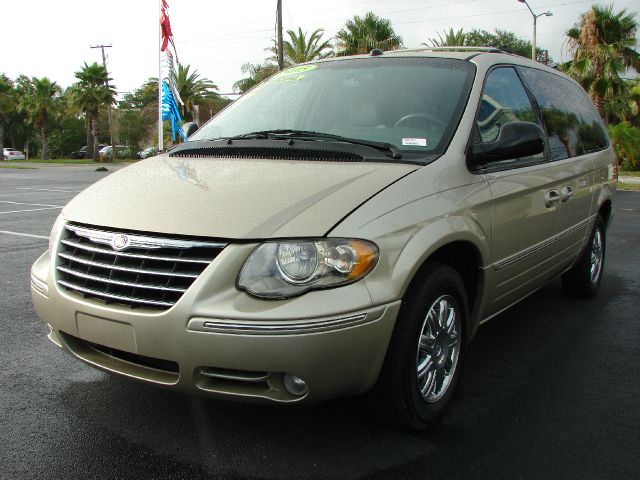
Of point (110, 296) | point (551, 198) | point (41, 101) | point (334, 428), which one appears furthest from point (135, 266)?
point (41, 101)

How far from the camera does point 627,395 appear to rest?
11.2 ft

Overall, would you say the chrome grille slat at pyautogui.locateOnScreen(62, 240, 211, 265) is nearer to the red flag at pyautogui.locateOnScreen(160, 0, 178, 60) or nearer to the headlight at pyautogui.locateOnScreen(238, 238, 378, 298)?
the headlight at pyautogui.locateOnScreen(238, 238, 378, 298)

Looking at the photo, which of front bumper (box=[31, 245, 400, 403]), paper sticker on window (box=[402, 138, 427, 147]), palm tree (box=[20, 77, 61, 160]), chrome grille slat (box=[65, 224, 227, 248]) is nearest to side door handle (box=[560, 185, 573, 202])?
paper sticker on window (box=[402, 138, 427, 147])

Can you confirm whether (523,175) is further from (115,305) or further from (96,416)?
(96,416)

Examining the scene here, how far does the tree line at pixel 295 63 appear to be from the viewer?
26281 millimetres

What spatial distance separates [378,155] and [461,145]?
1.43 feet

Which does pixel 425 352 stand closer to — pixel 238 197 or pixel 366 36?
pixel 238 197

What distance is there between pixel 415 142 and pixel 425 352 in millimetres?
1045

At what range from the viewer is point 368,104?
11.8 feet

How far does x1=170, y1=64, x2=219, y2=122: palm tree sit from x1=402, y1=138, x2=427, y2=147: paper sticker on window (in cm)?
4960

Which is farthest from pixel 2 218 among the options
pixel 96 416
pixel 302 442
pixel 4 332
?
pixel 302 442

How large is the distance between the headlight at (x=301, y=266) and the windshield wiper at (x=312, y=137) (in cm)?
77

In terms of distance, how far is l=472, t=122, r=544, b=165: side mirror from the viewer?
3.26m

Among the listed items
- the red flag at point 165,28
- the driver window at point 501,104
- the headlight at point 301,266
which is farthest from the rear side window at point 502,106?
the red flag at point 165,28
